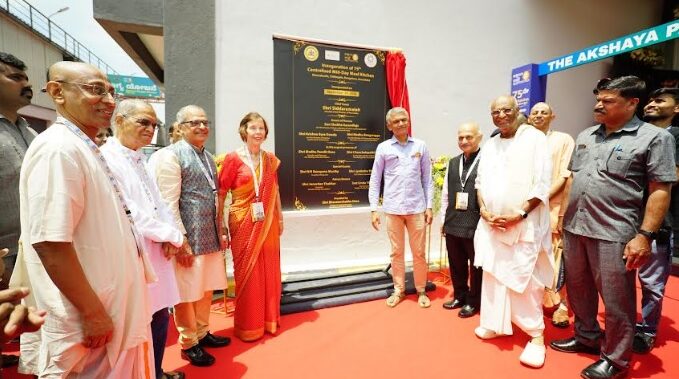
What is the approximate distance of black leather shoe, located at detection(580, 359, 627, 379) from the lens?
2.12 metres

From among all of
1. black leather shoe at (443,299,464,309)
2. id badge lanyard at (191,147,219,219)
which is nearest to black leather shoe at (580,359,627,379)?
black leather shoe at (443,299,464,309)

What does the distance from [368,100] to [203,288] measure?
2954mm

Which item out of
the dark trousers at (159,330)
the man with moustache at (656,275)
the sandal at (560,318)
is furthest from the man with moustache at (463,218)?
the dark trousers at (159,330)

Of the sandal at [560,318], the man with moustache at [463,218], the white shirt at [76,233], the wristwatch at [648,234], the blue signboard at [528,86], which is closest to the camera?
the white shirt at [76,233]

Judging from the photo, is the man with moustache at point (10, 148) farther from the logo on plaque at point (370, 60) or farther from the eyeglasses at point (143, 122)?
the logo on plaque at point (370, 60)

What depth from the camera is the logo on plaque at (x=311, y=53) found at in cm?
402

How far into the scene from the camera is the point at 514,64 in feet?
17.1

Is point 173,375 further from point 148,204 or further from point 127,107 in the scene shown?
point 127,107

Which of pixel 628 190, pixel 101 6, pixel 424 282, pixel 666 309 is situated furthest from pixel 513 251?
pixel 101 6

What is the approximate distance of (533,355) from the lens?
236 cm

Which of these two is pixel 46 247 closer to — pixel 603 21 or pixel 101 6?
pixel 101 6

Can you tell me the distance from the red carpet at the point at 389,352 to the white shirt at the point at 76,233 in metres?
1.25

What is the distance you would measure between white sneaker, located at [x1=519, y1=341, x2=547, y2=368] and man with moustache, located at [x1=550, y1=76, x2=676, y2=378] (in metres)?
0.24

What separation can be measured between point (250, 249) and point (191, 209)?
0.59m
